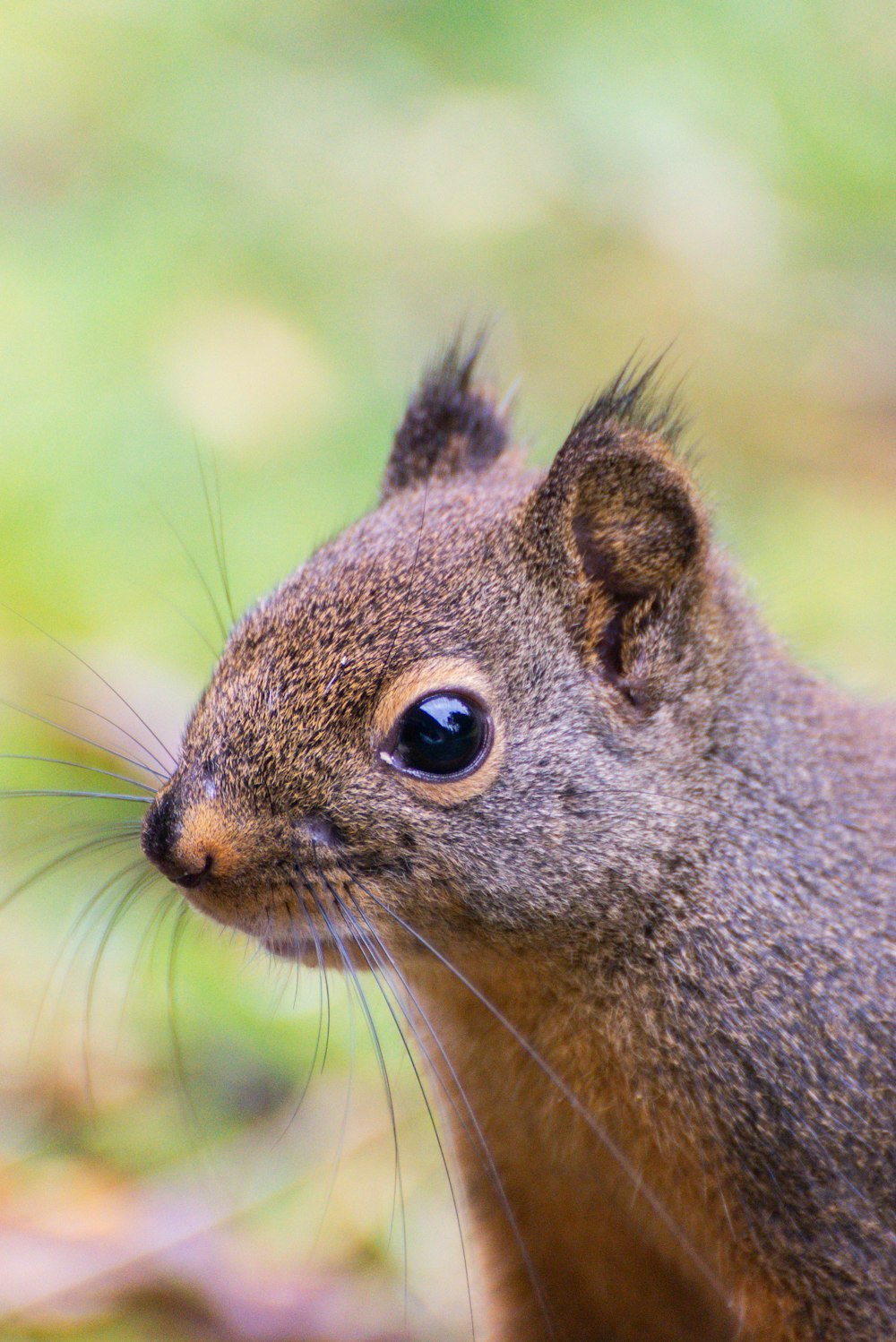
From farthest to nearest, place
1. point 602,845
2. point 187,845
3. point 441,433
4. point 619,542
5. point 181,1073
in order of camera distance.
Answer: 1. point 181,1073
2. point 441,433
3. point 619,542
4. point 602,845
5. point 187,845

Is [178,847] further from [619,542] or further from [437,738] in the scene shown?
[619,542]

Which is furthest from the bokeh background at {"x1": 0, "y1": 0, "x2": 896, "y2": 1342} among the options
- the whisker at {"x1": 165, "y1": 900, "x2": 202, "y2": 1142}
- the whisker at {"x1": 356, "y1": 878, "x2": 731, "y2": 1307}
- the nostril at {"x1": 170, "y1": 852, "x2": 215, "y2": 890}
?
the nostril at {"x1": 170, "y1": 852, "x2": 215, "y2": 890}

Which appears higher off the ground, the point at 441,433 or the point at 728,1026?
the point at 441,433

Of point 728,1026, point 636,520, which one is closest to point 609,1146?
point 728,1026

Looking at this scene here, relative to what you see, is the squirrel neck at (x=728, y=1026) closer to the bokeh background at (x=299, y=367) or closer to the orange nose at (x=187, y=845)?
the orange nose at (x=187, y=845)

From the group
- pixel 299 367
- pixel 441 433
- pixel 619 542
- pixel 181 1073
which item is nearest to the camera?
pixel 619 542

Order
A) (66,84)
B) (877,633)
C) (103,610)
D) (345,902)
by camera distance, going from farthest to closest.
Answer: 1. (66,84)
2. (877,633)
3. (103,610)
4. (345,902)

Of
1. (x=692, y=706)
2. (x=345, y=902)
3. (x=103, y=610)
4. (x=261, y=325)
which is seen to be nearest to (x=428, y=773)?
(x=345, y=902)

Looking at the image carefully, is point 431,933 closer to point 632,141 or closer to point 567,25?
point 632,141
